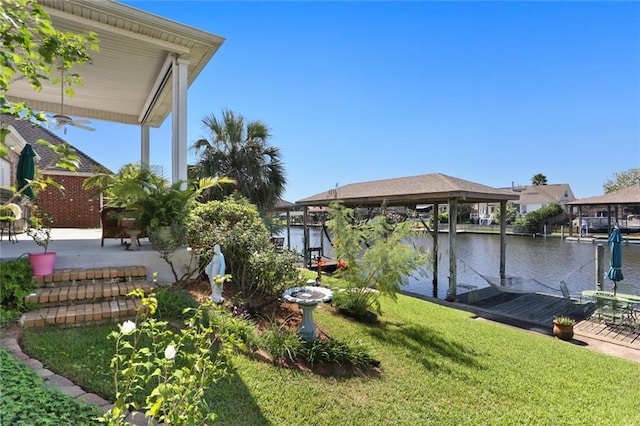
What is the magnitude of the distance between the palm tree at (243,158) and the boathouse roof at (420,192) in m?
2.98

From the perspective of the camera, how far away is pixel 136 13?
15.9ft

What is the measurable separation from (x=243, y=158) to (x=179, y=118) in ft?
→ 21.0

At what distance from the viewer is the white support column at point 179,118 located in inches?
228

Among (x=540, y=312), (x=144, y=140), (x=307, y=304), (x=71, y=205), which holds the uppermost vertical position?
(x=144, y=140)

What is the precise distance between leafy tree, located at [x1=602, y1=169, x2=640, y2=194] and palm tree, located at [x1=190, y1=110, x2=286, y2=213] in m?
43.9

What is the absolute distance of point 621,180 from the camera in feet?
125

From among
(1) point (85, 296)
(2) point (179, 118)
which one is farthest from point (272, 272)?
(2) point (179, 118)

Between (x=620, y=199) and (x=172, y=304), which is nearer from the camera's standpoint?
(x=172, y=304)

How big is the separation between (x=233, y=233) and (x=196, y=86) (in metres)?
4.02

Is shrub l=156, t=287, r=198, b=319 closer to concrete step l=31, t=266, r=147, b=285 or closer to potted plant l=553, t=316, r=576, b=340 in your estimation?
concrete step l=31, t=266, r=147, b=285

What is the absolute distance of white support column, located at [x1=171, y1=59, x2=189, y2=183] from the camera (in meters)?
5.79

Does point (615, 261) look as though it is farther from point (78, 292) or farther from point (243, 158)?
point (243, 158)

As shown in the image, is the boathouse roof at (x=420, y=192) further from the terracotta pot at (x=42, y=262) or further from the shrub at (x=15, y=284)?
the shrub at (x=15, y=284)

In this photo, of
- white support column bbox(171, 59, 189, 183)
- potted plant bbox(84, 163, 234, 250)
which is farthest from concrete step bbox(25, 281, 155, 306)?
white support column bbox(171, 59, 189, 183)
